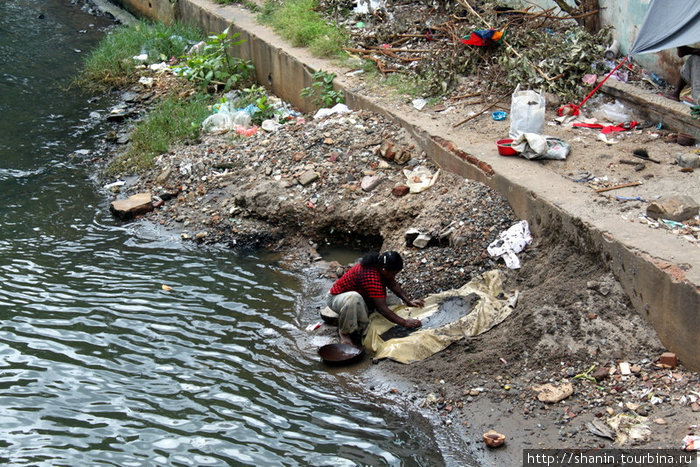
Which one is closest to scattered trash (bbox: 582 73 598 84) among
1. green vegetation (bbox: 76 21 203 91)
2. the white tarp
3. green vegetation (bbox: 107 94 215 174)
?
the white tarp

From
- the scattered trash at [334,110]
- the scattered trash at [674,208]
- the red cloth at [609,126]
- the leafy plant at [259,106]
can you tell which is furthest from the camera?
the leafy plant at [259,106]

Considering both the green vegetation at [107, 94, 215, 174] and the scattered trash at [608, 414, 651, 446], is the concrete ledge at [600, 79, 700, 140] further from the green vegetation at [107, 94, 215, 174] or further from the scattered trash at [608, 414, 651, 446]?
the green vegetation at [107, 94, 215, 174]

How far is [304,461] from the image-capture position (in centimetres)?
428

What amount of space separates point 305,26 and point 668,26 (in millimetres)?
5179

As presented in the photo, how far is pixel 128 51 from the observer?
12641mm

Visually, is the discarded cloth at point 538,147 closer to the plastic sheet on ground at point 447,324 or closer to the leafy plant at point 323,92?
the plastic sheet on ground at point 447,324

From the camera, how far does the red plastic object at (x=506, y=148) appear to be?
6371 millimetres

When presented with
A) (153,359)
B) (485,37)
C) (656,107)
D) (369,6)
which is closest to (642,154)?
(656,107)

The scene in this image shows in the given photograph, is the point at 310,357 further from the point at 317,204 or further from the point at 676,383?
the point at 676,383

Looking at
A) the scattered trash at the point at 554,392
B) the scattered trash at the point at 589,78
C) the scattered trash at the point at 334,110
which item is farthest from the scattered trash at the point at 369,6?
the scattered trash at the point at 554,392

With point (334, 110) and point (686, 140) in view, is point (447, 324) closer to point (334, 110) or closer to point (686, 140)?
point (686, 140)

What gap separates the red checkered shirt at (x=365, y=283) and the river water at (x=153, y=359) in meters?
0.59

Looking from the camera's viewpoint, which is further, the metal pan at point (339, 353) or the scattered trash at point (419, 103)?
the scattered trash at point (419, 103)

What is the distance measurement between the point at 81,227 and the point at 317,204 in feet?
8.60
